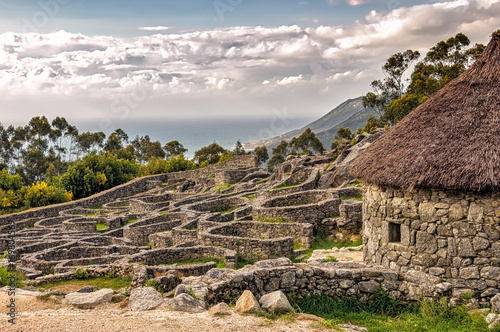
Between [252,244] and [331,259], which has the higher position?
[252,244]

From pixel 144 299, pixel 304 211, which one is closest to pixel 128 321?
pixel 144 299

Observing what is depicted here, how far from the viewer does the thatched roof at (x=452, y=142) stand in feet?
34.6

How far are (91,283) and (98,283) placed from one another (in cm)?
36

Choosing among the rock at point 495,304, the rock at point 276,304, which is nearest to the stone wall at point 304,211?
the rock at point 495,304

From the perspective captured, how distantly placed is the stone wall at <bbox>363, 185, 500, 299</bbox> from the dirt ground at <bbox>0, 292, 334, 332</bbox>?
4.25 meters

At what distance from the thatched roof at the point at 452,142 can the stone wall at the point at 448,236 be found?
1.23 ft

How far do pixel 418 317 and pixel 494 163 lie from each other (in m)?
3.96

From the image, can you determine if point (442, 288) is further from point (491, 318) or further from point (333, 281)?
point (333, 281)

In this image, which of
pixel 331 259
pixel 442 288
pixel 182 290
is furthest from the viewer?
pixel 331 259

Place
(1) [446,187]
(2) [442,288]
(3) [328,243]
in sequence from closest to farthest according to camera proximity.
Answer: (2) [442,288]
(1) [446,187]
(3) [328,243]

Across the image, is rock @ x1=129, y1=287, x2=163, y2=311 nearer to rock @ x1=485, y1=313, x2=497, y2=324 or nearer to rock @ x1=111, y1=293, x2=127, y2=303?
rock @ x1=111, y1=293, x2=127, y2=303

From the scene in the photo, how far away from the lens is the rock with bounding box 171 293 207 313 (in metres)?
8.70

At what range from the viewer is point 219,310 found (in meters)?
8.65

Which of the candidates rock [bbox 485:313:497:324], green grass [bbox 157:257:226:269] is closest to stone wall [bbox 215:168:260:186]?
green grass [bbox 157:257:226:269]
